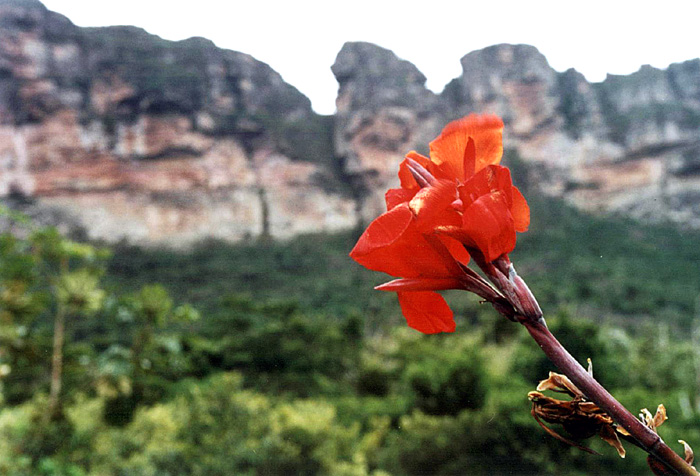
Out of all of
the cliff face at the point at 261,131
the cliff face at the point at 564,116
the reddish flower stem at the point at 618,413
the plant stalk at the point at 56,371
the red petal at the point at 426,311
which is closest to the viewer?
the reddish flower stem at the point at 618,413

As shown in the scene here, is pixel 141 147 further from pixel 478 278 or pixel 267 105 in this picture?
pixel 478 278

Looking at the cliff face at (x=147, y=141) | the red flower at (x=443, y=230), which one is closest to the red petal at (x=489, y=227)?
the red flower at (x=443, y=230)

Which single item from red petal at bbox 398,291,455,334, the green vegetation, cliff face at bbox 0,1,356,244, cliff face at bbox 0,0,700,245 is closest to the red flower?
red petal at bbox 398,291,455,334

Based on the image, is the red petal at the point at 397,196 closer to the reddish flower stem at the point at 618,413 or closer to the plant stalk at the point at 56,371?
the reddish flower stem at the point at 618,413

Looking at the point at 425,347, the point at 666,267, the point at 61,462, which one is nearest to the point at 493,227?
the point at 61,462

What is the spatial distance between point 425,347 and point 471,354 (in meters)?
2.98

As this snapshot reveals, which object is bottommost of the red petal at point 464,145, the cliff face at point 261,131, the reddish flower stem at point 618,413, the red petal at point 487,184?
the reddish flower stem at point 618,413

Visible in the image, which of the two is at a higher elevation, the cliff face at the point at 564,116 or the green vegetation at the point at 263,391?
the cliff face at the point at 564,116

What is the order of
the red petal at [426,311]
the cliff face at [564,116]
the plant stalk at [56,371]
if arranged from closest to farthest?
1. the red petal at [426,311]
2. the plant stalk at [56,371]
3. the cliff face at [564,116]

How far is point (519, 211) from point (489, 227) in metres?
0.08

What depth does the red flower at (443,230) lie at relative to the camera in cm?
31

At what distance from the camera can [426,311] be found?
0.36 meters

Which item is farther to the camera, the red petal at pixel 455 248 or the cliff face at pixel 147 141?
the cliff face at pixel 147 141

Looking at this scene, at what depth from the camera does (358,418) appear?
4.80 metres
